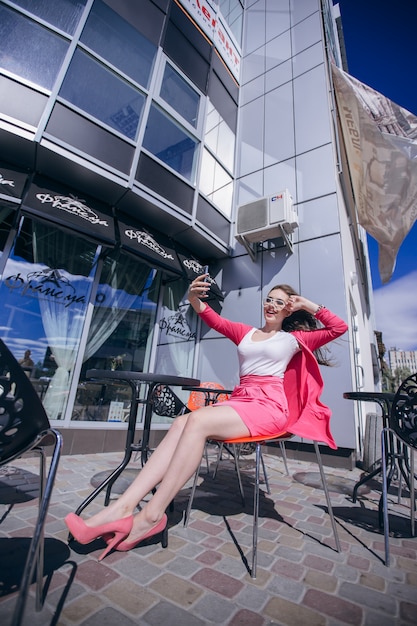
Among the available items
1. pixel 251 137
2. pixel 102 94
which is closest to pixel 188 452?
pixel 102 94

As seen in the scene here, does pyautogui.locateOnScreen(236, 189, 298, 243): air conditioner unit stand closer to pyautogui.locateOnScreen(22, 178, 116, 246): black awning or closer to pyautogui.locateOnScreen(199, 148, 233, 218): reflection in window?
pyautogui.locateOnScreen(199, 148, 233, 218): reflection in window

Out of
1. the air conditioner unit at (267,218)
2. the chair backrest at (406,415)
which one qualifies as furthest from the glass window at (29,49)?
the chair backrest at (406,415)

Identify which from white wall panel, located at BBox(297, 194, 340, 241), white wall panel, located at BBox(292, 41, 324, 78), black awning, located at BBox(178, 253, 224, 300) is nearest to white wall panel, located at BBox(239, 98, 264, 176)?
white wall panel, located at BBox(292, 41, 324, 78)

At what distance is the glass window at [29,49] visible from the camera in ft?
13.4

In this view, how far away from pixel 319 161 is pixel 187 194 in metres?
2.88

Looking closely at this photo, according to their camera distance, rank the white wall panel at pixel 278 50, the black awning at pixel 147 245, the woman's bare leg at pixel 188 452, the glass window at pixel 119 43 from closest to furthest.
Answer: the woman's bare leg at pixel 188 452
the black awning at pixel 147 245
the glass window at pixel 119 43
the white wall panel at pixel 278 50

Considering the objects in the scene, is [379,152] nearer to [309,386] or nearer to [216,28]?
[216,28]

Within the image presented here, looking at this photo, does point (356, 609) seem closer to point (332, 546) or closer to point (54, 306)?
point (332, 546)

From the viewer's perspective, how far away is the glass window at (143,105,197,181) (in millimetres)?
5457

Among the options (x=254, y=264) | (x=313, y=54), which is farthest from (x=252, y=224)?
(x=313, y=54)

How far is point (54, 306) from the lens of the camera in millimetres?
4328

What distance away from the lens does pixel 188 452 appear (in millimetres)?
1474

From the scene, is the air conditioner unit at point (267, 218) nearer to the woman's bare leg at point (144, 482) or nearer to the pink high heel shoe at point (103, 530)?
the woman's bare leg at point (144, 482)

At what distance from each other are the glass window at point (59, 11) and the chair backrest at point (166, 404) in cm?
609
